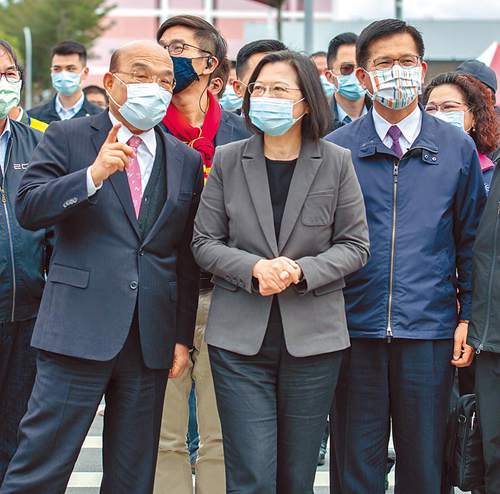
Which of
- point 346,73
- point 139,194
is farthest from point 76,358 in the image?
point 346,73

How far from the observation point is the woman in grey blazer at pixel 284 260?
411 centimetres

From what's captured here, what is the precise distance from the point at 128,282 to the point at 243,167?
2.23ft

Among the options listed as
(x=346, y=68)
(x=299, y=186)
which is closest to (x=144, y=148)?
(x=299, y=186)

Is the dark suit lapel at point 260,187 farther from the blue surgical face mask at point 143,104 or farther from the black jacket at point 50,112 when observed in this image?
the black jacket at point 50,112

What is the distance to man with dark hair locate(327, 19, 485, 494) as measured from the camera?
4406 mm

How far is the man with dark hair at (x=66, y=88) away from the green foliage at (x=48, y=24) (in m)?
42.0

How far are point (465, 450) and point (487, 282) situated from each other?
0.76 meters

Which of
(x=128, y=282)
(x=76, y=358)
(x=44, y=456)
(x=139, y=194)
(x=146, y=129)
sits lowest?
(x=44, y=456)


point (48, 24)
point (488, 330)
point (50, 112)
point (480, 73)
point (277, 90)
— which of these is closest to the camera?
point (277, 90)

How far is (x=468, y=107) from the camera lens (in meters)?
5.85

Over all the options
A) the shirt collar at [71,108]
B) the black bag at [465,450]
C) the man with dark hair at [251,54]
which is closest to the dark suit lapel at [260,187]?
the black bag at [465,450]

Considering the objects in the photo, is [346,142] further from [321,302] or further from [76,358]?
[76,358]

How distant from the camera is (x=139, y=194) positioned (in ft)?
13.9

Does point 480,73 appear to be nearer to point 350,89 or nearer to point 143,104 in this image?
point 350,89
